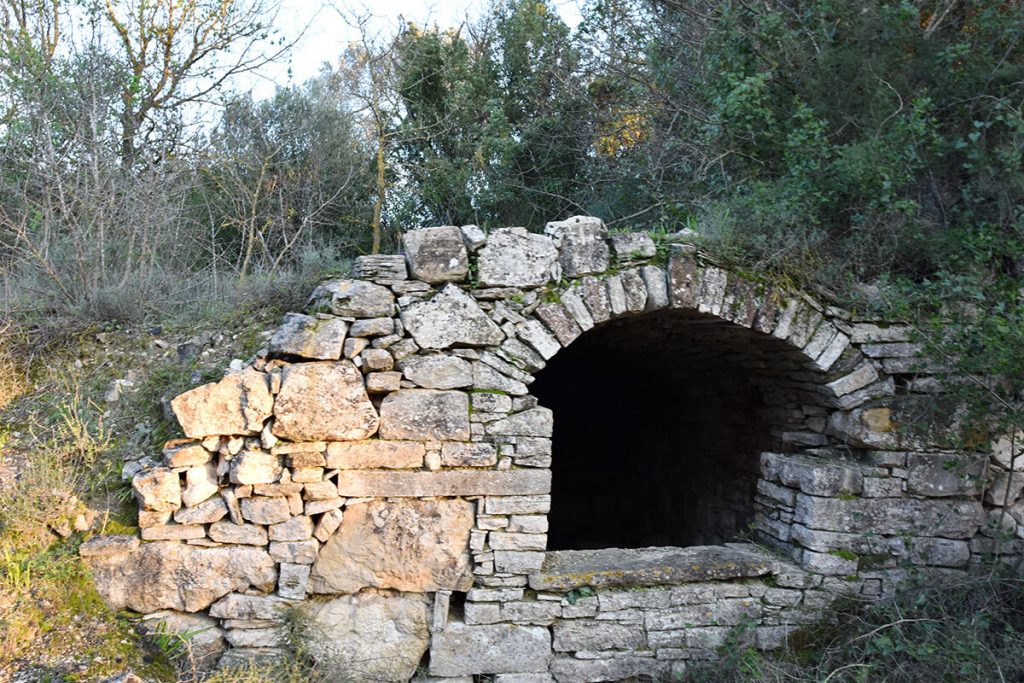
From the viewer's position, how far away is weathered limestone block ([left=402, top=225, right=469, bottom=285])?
438 cm

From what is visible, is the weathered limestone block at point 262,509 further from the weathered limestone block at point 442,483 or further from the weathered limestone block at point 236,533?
the weathered limestone block at point 442,483

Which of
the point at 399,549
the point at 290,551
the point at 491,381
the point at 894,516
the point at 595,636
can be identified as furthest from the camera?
the point at 894,516

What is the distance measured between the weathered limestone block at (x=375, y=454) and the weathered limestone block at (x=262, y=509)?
1.13ft

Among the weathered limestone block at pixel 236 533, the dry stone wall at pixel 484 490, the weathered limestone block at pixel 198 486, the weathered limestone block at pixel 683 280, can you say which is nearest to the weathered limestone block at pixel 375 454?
the dry stone wall at pixel 484 490

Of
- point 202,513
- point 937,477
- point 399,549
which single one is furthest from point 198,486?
point 937,477

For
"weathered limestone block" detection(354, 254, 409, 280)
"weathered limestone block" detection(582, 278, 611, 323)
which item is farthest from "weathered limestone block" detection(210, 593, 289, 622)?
"weathered limestone block" detection(582, 278, 611, 323)

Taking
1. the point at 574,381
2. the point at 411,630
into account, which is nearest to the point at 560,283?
the point at 411,630

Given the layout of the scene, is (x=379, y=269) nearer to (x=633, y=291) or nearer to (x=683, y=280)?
(x=633, y=291)

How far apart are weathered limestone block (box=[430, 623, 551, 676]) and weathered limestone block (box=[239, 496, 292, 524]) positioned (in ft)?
3.72

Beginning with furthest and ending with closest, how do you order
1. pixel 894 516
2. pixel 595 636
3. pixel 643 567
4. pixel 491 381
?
pixel 894 516 → pixel 643 567 → pixel 595 636 → pixel 491 381

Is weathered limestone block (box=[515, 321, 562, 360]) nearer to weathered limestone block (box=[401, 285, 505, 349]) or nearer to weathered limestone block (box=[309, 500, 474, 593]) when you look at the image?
weathered limestone block (box=[401, 285, 505, 349])

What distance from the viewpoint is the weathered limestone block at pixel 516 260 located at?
4438 millimetres

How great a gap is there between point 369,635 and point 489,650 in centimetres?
69

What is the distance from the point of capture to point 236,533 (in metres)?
4.13
